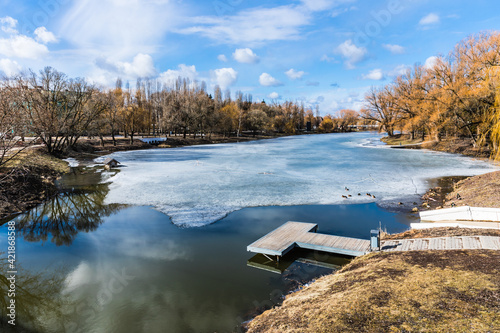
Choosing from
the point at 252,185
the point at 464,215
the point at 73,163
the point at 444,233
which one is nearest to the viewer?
the point at 444,233

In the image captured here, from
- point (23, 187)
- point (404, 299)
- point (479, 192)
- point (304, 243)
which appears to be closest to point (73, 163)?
point (23, 187)

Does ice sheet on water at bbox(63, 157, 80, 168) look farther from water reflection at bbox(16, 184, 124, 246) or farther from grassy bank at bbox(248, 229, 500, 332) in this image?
grassy bank at bbox(248, 229, 500, 332)

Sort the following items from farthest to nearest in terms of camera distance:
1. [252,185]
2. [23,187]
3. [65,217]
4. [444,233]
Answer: [252,185], [23,187], [65,217], [444,233]

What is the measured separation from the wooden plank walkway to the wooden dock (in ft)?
2.75

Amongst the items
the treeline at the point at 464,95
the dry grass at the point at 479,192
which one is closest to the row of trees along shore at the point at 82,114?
the dry grass at the point at 479,192

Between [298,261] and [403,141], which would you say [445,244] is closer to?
[298,261]

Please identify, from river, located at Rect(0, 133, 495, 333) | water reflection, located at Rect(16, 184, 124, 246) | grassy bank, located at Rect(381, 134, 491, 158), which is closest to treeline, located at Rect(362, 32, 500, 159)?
grassy bank, located at Rect(381, 134, 491, 158)

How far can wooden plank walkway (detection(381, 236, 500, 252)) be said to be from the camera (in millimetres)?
7395

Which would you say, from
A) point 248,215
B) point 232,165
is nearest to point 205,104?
point 232,165

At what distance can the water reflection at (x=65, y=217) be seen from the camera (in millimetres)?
11820

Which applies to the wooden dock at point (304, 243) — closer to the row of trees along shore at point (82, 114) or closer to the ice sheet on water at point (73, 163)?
the row of trees along shore at point (82, 114)

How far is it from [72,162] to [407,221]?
32678 millimetres

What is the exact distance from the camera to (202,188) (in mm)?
17922

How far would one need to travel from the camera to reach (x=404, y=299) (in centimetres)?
523
